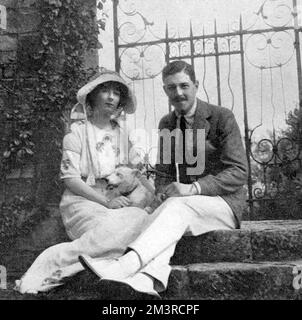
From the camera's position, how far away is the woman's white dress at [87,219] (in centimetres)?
296

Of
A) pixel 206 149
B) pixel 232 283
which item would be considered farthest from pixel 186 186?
pixel 232 283

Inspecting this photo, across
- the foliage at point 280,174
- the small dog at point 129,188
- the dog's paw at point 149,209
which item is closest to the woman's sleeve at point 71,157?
the small dog at point 129,188

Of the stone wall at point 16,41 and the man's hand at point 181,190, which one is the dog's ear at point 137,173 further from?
the stone wall at point 16,41

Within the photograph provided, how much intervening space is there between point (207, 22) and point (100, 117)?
1.15 meters

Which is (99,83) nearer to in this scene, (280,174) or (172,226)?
(172,226)

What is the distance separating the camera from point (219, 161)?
126 inches

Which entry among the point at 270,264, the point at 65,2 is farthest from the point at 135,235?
the point at 65,2

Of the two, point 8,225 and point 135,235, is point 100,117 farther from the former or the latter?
point 8,225

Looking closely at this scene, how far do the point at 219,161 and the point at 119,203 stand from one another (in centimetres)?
69

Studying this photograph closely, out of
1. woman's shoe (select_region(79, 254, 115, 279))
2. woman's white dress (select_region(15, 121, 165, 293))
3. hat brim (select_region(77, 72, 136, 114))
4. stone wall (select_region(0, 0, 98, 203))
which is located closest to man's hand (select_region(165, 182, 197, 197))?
woman's white dress (select_region(15, 121, 165, 293))

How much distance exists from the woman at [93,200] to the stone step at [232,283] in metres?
0.18

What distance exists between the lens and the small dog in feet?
10.8

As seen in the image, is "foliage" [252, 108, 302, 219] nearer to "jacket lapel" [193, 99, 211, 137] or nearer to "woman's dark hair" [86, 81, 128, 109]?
"jacket lapel" [193, 99, 211, 137]

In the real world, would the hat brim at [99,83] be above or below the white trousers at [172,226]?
above
